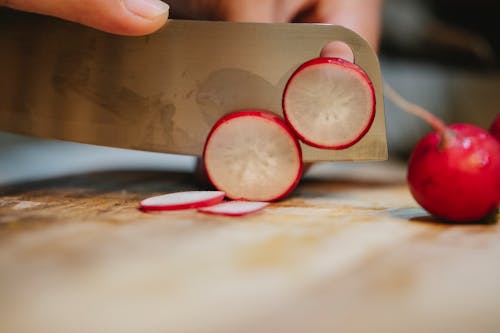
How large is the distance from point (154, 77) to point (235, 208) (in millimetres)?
597

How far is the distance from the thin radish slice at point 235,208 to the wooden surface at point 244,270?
3 cm

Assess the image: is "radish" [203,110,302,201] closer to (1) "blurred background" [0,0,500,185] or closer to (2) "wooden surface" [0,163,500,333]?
(2) "wooden surface" [0,163,500,333]

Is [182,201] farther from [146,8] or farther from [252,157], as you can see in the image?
[146,8]

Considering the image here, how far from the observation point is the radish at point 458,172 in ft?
5.66

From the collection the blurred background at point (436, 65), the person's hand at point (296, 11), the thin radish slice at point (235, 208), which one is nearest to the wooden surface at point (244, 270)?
the thin radish slice at point (235, 208)

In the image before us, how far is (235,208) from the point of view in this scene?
1.88m

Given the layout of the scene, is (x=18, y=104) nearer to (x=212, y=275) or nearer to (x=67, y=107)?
(x=67, y=107)

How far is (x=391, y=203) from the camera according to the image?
2152 millimetres

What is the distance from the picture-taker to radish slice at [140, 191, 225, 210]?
1883mm

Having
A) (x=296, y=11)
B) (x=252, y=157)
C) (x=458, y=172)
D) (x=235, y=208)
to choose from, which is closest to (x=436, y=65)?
(x=296, y=11)

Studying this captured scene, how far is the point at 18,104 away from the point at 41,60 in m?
0.19

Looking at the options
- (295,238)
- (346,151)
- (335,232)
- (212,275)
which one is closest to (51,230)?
(212,275)

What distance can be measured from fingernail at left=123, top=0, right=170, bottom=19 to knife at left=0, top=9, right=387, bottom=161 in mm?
103

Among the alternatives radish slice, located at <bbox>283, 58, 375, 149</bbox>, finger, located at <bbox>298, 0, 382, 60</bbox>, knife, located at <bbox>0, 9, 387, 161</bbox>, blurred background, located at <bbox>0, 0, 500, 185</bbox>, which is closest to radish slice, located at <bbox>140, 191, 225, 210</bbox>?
knife, located at <bbox>0, 9, 387, 161</bbox>
